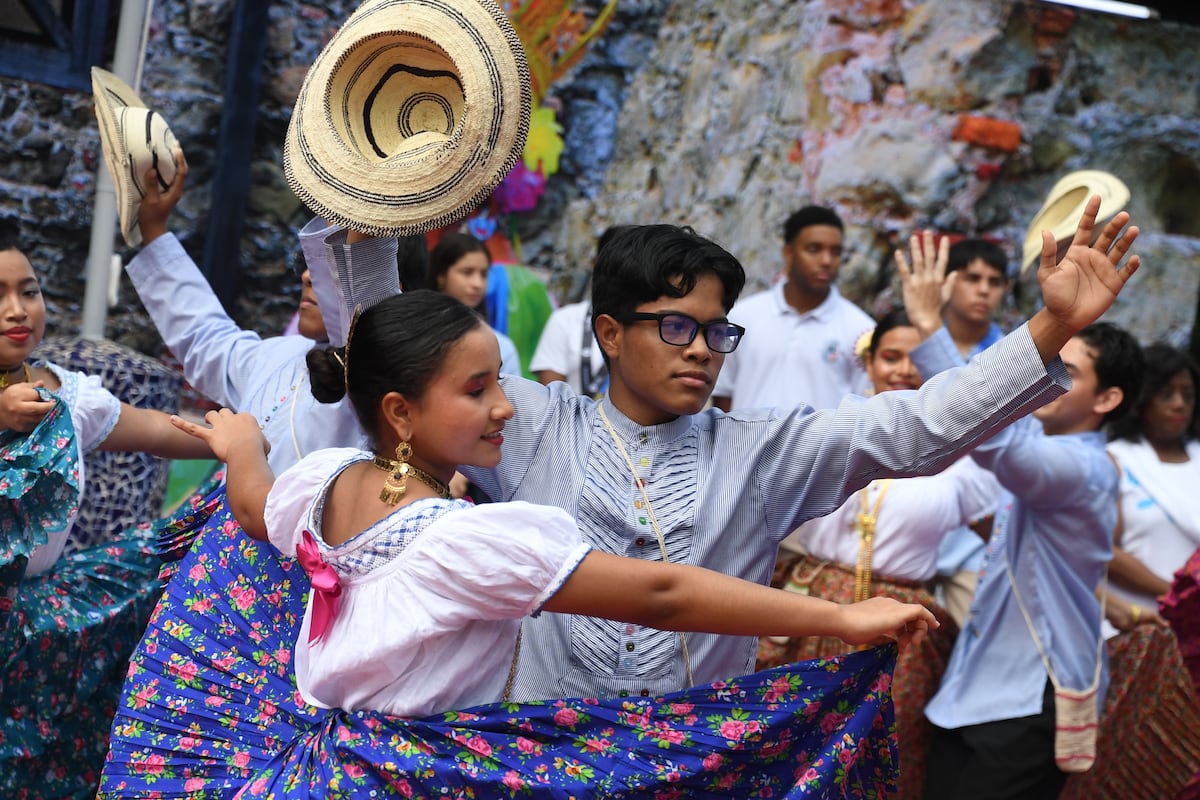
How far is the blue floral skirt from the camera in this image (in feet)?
6.90

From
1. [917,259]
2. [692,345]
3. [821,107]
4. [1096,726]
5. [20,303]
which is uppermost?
[821,107]

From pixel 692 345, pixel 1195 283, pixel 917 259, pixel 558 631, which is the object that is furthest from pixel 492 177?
pixel 1195 283

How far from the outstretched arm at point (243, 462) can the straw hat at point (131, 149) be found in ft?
2.34

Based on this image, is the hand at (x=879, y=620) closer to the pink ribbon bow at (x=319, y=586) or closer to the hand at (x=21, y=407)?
the pink ribbon bow at (x=319, y=586)

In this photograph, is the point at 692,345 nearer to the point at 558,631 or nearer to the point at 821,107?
A: the point at 558,631

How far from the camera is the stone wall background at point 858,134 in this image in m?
6.01

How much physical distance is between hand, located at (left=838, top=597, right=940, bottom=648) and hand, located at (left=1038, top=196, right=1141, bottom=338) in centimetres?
58

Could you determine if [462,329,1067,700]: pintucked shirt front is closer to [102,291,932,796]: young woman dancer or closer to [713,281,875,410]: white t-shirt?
[102,291,932,796]: young woman dancer

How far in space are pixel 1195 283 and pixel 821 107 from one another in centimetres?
205

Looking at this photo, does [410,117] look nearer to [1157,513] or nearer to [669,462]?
[669,462]

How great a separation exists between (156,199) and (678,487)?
1499 mm

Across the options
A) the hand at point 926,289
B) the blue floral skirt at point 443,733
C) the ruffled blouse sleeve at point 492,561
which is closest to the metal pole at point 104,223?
the blue floral skirt at point 443,733

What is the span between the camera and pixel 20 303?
3166 mm

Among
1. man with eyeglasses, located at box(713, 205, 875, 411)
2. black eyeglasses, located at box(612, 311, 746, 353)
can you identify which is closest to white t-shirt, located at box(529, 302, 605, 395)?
man with eyeglasses, located at box(713, 205, 875, 411)
